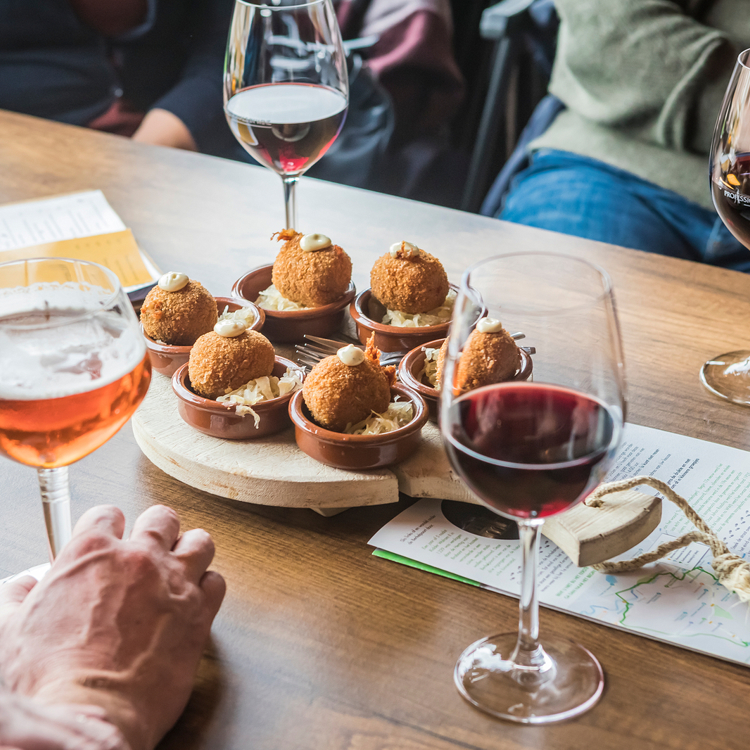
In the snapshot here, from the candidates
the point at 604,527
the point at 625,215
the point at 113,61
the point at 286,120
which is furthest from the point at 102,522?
the point at 113,61

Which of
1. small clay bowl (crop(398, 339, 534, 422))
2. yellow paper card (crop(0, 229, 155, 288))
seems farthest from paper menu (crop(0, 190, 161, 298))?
small clay bowl (crop(398, 339, 534, 422))

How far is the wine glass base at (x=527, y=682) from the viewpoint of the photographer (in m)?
0.58

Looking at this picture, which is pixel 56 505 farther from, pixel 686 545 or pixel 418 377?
pixel 686 545

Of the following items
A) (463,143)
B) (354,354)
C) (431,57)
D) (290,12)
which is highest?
(290,12)

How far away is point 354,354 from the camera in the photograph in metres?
0.79

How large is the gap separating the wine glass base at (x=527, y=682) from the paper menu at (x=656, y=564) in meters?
0.06

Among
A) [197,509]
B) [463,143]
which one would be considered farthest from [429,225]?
[463,143]

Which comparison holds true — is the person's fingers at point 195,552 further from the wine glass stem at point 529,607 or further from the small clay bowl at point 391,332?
the small clay bowl at point 391,332

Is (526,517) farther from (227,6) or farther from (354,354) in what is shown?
(227,6)

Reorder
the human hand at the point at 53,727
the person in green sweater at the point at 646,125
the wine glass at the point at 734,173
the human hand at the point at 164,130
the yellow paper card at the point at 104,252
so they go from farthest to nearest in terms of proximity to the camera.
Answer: the human hand at the point at 164,130 < the person in green sweater at the point at 646,125 < the yellow paper card at the point at 104,252 < the wine glass at the point at 734,173 < the human hand at the point at 53,727

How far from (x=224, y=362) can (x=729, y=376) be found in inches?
22.3

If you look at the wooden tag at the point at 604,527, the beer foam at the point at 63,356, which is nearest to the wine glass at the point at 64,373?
the beer foam at the point at 63,356

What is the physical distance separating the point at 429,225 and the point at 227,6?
1363mm

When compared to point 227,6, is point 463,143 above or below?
below
